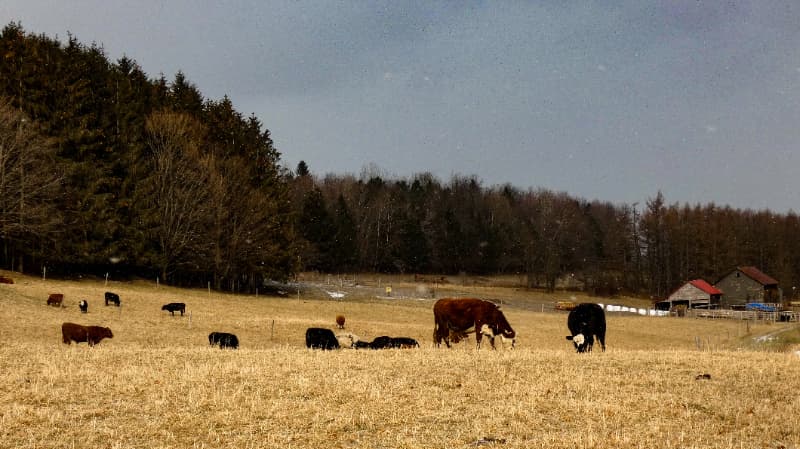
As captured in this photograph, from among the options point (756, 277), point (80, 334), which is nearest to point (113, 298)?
point (80, 334)

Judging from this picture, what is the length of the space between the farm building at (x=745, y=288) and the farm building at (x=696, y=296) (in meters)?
2.00

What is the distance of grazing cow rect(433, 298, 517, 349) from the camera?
20.2 m

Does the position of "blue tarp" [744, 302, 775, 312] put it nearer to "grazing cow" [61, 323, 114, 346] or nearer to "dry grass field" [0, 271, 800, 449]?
"dry grass field" [0, 271, 800, 449]

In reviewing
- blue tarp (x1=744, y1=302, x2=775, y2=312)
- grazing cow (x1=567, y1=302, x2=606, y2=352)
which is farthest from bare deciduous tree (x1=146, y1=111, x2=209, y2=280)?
blue tarp (x1=744, y1=302, x2=775, y2=312)

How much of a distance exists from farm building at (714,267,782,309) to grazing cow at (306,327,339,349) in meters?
74.8

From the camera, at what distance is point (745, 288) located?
81.9m

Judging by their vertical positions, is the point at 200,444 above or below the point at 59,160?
below

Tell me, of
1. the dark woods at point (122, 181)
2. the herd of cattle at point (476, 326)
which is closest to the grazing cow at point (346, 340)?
the herd of cattle at point (476, 326)

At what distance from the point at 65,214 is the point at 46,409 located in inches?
1780

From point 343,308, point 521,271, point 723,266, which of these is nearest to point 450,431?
point 343,308

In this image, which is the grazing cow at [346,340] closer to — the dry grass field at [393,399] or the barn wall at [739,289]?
the dry grass field at [393,399]

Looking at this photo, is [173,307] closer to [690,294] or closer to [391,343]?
[391,343]

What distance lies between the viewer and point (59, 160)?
49375 millimetres

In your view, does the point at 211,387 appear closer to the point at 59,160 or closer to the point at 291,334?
the point at 291,334
